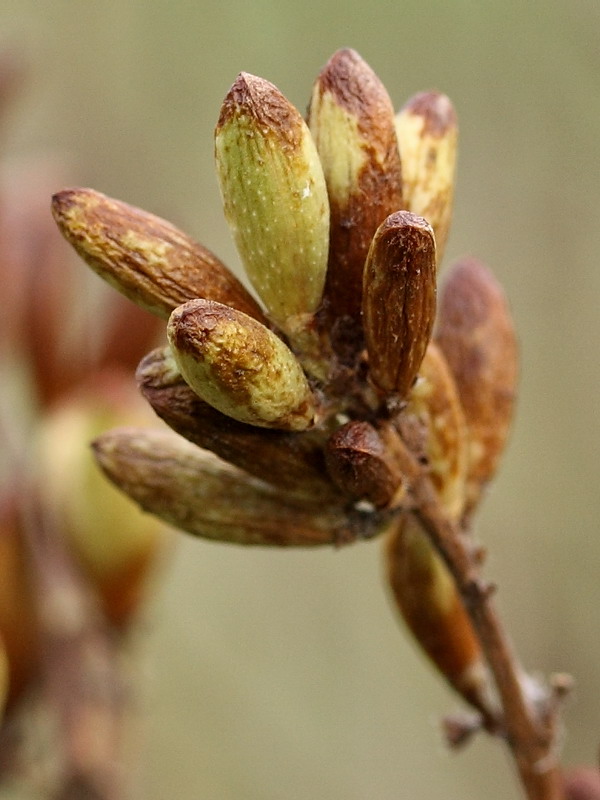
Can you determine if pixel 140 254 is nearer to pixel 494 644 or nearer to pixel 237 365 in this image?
pixel 237 365

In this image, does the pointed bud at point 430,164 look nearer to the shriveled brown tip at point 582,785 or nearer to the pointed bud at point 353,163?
the pointed bud at point 353,163

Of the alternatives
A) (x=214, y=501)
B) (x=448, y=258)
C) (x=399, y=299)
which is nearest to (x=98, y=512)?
(x=214, y=501)

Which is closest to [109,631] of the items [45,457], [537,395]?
[45,457]

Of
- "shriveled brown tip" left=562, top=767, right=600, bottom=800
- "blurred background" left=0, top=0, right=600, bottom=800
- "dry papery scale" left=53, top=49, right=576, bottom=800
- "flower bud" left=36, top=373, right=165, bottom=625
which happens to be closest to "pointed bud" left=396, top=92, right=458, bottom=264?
"dry papery scale" left=53, top=49, right=576, bottom=800

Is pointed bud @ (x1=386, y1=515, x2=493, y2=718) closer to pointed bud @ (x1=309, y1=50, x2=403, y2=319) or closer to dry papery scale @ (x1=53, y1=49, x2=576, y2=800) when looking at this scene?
dry papery scale @ (x1=53, y1=49, x2=576, y2=800)

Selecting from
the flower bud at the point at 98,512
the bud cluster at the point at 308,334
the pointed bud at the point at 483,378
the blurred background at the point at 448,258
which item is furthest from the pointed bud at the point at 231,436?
the blurred background at the point at 448,258
